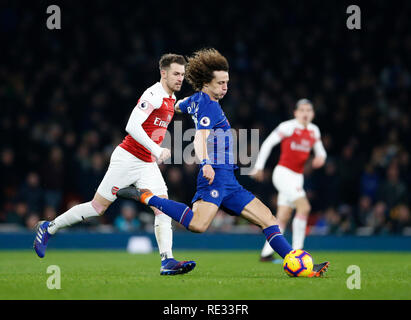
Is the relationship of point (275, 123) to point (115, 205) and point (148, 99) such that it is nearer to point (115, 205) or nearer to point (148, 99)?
point (115, 205)

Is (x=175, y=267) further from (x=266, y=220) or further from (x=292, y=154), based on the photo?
(x=292, y=154)

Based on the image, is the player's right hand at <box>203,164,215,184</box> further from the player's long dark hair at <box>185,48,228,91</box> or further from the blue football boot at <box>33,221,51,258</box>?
the blue football boot at <box>33,221,51,258</box>

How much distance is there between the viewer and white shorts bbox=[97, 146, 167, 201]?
7.72m

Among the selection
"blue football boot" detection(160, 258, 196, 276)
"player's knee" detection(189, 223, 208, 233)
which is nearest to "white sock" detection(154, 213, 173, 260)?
"blue football boot" detection(160, 258, 196, 276)

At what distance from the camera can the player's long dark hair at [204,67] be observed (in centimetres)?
713

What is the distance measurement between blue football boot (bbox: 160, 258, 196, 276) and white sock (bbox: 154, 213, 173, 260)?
103 millimetres

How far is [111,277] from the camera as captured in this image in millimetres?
7141

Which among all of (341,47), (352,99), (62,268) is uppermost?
(341,47)

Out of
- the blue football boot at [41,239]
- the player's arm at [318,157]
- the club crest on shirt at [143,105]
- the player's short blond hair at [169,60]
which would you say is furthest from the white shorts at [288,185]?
the blue football boot at [41,239]

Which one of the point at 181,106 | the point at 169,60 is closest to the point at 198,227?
the point at 181,106

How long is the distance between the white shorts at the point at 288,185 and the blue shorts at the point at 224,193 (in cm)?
373

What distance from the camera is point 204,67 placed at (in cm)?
718
